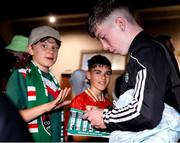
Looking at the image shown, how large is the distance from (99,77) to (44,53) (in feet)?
2.24

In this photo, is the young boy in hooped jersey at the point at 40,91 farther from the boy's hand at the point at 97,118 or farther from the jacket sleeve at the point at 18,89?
the boy's hand at the point at 97,118

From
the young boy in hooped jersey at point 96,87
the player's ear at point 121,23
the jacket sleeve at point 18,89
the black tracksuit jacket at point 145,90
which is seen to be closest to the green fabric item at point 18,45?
the young boy in hooped jersey at point 96,87

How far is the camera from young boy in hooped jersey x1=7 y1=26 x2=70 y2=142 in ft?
6.17

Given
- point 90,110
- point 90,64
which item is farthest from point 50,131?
point 90,64

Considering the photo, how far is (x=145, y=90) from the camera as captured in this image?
1.42 metres

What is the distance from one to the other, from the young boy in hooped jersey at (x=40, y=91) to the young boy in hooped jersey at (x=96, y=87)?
13.1 inches

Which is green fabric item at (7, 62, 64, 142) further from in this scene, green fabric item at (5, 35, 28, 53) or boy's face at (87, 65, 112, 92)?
green fabric item at (5, 35, 28, 53)

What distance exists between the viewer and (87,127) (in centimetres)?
192

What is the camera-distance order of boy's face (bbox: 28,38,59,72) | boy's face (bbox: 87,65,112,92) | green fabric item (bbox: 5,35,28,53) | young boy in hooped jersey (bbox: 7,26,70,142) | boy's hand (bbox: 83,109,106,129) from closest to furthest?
boy's hand (bbox: 83,109,106,129), young boy in hooped jersey (bbox: 7,26,70,142), boy's face (bbox: 28,38,59,72), boy's face (bbox: 87,65,112,92), green fabric item (bbox: 5,35,28,53)

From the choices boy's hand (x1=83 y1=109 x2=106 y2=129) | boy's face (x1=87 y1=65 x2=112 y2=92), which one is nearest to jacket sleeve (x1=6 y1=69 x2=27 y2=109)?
boy's hand (x1=83 y1=109 x2=106 y2=129)

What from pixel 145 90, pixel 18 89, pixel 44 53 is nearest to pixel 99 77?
pixel 44 53

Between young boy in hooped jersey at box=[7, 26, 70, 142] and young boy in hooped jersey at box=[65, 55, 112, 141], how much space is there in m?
0.33

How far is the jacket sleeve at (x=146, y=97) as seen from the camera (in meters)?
1.41

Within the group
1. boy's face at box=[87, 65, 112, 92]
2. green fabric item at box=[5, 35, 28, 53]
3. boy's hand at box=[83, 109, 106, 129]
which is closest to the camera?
boy's hand at box=[83, 109, 106, 129]
